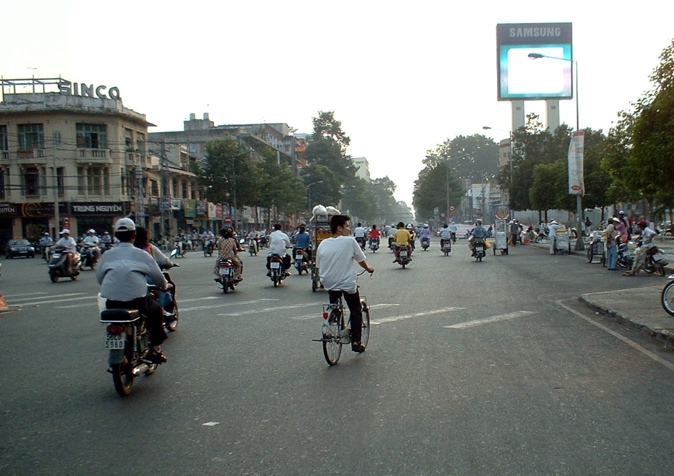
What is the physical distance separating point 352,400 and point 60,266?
18.3 m

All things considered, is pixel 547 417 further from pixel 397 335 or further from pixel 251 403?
pixel 397 335

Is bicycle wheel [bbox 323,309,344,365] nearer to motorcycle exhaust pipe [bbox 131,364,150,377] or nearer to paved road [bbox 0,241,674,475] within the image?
paved road [bbox 0,241,674,475]

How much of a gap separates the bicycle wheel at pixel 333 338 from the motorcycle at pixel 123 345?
1990 millimetres

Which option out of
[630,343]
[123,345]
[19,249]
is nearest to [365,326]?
[123,345]

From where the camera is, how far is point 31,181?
178 feet

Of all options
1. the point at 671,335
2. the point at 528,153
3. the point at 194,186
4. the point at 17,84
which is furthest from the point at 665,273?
the point at 194,186

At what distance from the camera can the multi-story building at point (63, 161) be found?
176 feet

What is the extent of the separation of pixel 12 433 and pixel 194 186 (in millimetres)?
67418

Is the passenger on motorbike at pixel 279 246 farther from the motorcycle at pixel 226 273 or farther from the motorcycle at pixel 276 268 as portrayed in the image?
the motorcycle at pixel 226 273

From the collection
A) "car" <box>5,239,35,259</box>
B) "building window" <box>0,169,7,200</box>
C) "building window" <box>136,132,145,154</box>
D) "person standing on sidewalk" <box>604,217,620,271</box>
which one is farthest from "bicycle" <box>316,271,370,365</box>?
"building window" <box>0,169,7,200</box>

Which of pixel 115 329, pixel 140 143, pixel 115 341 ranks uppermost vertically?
pixel 140 143

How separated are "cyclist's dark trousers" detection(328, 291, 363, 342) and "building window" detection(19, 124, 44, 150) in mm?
51668

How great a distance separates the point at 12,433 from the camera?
5.57 m

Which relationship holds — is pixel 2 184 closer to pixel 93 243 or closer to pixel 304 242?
pixel 93 243
